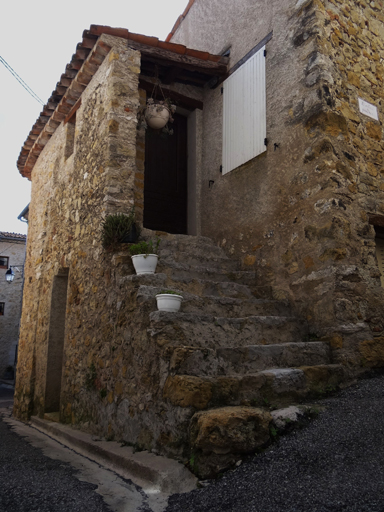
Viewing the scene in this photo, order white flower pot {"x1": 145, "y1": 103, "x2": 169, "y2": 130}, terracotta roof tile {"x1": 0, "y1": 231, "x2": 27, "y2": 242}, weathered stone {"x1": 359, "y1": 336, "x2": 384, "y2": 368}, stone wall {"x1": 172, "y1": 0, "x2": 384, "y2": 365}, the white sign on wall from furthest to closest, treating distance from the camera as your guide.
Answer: terracotta roof tile {"x1": 0, "y1": 231, "x2": 27, "y2": 242} < white flower pot {"x1": 145, "y1": 103, "x2": 169, "y2": 130} < the white sign on wall < stone wall {"x1": 172, "y1": 0, "x2": 384, "y2": 365} < weathered stone {"x1": 359, "y1": 336, "x2": 384, "y2": 368}

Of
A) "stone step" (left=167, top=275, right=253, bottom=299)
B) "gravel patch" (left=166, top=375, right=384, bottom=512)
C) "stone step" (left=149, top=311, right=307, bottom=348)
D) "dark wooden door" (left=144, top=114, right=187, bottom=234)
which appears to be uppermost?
"dark wooden door" (left=144, top=114, right=187, bottom=234)

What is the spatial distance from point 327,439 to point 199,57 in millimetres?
4764

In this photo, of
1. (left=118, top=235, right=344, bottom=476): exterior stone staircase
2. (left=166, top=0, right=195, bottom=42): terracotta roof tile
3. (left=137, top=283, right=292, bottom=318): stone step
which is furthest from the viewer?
(left=166, top=0, right=195, bottom=42): terracotta roof tile

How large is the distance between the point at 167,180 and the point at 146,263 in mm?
2780

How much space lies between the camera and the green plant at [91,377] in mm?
4391

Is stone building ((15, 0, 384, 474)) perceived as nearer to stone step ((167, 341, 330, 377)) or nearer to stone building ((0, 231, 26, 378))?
stone step ((167, 341, 330, 377))

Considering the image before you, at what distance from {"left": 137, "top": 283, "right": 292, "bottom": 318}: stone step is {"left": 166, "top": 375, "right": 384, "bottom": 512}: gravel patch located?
1353 millimetres

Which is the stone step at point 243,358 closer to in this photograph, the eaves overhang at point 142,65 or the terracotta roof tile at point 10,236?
the eaves overhang at point 142,65

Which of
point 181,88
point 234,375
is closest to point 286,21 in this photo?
point 181,88

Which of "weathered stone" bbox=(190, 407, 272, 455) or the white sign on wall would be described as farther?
the white sign on wall

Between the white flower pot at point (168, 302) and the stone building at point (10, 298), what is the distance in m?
16.4

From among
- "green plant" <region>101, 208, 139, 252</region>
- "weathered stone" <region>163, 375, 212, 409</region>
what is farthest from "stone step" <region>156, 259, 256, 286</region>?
"weathered stone" <region>163, 375, 212, 409</region>

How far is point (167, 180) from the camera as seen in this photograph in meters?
6.51

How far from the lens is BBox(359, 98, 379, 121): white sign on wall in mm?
4777
